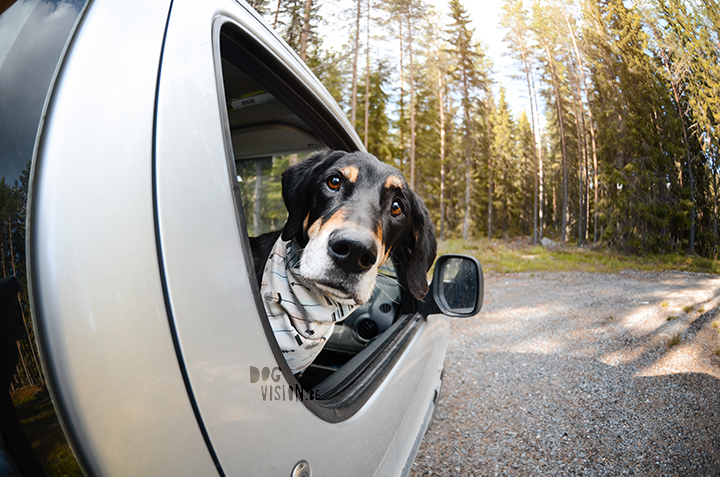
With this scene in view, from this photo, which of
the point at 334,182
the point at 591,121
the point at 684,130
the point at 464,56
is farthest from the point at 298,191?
the point at 464,56

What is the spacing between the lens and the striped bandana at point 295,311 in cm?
158

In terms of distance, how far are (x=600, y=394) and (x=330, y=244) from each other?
3.79 metres

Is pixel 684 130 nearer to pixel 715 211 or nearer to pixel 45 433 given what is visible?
pixel 715 211

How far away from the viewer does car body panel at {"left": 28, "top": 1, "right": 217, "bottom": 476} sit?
556mm

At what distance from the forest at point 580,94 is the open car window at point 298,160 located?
31.4 inches

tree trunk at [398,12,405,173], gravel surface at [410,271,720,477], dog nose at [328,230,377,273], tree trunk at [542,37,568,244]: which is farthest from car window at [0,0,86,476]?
tree trunk at [398,12,405,173]

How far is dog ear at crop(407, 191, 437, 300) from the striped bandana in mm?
516

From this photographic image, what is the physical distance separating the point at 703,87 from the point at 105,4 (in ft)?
9.63

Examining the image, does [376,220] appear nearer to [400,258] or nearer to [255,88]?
[400,258]

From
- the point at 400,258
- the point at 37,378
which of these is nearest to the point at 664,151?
the point at 400,258

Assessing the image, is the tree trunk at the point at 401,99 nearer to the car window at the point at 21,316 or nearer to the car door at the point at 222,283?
the car door at the point at 222,283

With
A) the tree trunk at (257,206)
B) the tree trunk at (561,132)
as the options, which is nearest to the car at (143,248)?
the tree trunk at (257,206)

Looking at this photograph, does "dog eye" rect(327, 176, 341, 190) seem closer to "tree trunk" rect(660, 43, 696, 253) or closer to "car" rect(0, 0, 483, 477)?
"car" rect(0, 0, 483, 477)

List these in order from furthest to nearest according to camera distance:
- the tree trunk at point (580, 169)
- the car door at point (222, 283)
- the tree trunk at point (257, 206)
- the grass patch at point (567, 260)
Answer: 1. the tree trunk at point (580, 169)
2. the tree trunk at point (257, 206)
3. the grass patch at point (567, 260)
4. the car door at point (222, 283)
